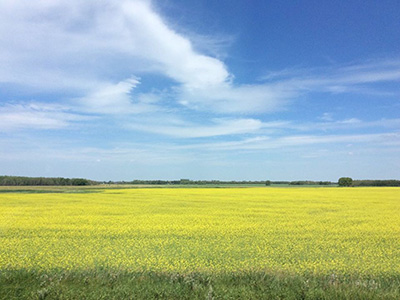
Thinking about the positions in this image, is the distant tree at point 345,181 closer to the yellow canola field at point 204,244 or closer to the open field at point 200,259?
the yellow canola field at point 204,244

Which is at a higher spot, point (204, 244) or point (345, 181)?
point (345, 181)

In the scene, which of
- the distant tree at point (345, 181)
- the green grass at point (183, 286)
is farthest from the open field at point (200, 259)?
the distant tree at point (345, 181)

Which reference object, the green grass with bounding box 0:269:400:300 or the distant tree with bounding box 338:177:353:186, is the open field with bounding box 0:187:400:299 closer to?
the green grass with bounding box 0:269:400:300

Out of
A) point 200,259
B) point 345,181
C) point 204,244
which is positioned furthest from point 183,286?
point 345,181

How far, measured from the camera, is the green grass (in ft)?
16.7

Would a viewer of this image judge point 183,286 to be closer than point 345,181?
Yes

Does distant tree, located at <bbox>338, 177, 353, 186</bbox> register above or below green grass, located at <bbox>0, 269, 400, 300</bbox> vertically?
above

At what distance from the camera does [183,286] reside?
218 inches

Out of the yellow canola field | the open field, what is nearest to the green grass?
the open field

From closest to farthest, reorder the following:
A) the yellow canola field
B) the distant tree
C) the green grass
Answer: the green grass → the yellow canola field → the distant tree

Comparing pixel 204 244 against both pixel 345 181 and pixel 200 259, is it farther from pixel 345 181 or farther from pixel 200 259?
pixel 345 181

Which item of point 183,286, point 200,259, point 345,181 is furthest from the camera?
point 345,181

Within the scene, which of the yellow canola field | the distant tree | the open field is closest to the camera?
the open field

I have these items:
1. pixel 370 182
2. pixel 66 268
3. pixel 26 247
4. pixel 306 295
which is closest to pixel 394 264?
pixel 306 295
